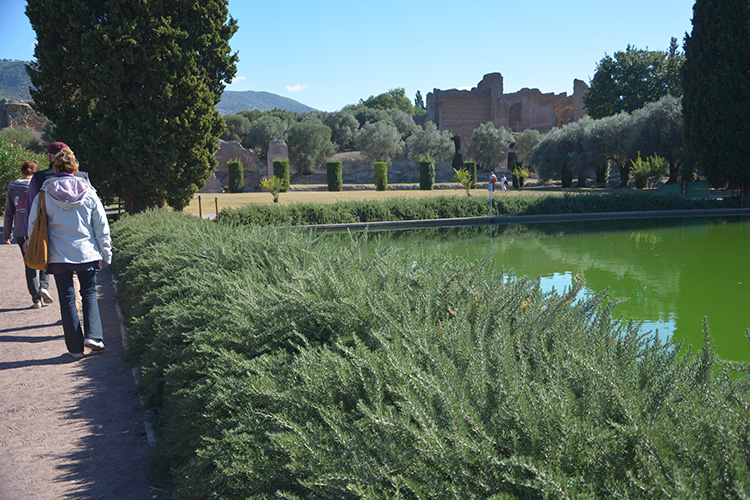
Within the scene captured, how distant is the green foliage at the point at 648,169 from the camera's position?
90.6 feet

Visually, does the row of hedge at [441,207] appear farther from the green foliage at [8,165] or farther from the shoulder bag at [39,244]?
the shoulder bag at [39,244]

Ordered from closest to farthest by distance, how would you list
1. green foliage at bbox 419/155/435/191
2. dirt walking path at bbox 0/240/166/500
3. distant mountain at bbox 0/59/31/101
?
1. dirt walking path at bbox 0/240/166/500
2. green foliage at bbox 419/155/435/191
3. distant mountain at bbox 0/59/31/101

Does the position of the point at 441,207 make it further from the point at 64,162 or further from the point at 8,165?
the point at 64,162

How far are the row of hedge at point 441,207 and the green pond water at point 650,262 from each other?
1.76 meters

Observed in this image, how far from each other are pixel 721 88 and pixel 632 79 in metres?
25.3

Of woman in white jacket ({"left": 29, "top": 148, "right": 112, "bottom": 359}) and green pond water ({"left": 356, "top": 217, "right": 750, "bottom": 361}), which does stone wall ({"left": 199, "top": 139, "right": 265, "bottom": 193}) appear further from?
woman in white jacket ({"left": 29, "top": 148, "right": 112, "bottom": 359})

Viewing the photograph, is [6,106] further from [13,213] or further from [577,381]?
[577,381]

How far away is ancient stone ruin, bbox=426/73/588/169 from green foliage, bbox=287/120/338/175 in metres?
14.8

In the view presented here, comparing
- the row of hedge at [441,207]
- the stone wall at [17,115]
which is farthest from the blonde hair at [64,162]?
the stone wall at [17,115]

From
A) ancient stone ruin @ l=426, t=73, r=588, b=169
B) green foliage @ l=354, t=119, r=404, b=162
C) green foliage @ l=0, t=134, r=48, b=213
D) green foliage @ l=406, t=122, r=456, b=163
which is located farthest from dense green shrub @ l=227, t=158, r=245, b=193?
ancient stone ruin @ l=426, t=73, r=588, b=169

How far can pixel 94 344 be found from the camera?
492 centimetres

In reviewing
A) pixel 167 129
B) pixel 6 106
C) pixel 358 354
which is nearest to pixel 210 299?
pixel 358 354

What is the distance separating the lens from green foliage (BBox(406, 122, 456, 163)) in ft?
156

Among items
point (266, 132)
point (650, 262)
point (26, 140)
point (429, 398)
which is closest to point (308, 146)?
point (266, 132)
